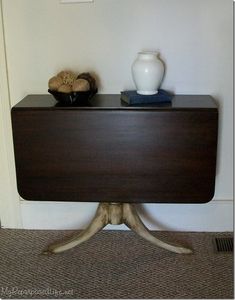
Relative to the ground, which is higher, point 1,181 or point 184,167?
→ point 184,167

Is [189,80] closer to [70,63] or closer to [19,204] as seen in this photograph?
[70,63]

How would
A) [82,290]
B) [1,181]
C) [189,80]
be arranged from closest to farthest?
[82,290], [189,80], [1,181]

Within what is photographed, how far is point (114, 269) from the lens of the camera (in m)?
1.92

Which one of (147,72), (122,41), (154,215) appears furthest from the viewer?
(154,215)

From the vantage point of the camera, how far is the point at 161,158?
1.85 metres

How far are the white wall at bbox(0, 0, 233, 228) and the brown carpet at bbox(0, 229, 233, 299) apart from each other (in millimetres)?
647

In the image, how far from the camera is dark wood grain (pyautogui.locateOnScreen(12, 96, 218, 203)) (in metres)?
1.81

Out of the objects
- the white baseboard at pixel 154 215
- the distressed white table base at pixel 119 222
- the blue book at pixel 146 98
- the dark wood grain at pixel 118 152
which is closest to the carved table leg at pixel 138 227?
the distressed white table base at pixel 119 222

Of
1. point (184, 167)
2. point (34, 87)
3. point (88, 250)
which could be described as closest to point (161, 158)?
point (184, 167)

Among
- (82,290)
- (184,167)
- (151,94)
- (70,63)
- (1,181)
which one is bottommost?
(82,290)

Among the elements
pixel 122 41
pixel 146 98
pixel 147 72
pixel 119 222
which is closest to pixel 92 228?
pixel 119 222

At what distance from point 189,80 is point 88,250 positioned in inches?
38.1

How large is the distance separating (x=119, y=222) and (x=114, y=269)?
8.6 inches

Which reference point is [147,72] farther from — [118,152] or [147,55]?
[118,152]
